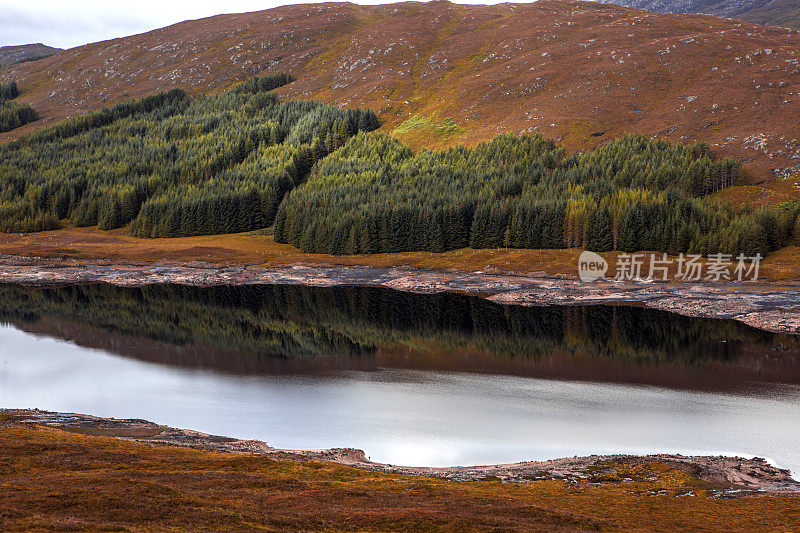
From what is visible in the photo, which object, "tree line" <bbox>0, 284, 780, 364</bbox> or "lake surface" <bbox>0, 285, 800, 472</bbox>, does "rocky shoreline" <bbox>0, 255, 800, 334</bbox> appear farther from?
"lake surface" <bbox>0, 285, 800, 472</bbox>

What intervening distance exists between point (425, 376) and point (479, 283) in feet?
163

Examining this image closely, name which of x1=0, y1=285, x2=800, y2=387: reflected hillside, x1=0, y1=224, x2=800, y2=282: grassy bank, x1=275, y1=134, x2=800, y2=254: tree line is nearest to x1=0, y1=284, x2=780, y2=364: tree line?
x1=0, y1=285, x2=800, y2=387: reflected hillside

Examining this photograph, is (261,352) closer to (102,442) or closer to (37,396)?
(37,396)

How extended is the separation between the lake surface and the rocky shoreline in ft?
16.4

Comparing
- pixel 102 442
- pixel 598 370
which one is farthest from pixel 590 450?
pixel 102 442

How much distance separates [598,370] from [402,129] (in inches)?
5510

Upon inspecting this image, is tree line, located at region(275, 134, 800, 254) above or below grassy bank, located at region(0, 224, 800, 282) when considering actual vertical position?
above

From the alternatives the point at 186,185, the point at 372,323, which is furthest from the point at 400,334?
the point at 186,185

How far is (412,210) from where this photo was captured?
128 meters

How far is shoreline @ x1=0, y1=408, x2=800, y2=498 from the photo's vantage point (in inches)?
1168

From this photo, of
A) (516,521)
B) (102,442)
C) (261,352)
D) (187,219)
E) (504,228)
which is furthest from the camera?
(187,219)

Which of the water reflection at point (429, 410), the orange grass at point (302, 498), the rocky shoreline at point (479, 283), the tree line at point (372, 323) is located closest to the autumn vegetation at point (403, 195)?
the rocky shoreline at point (479, 283)

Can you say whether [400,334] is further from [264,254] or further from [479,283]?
[264,254]

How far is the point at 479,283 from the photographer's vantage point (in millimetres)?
100125
